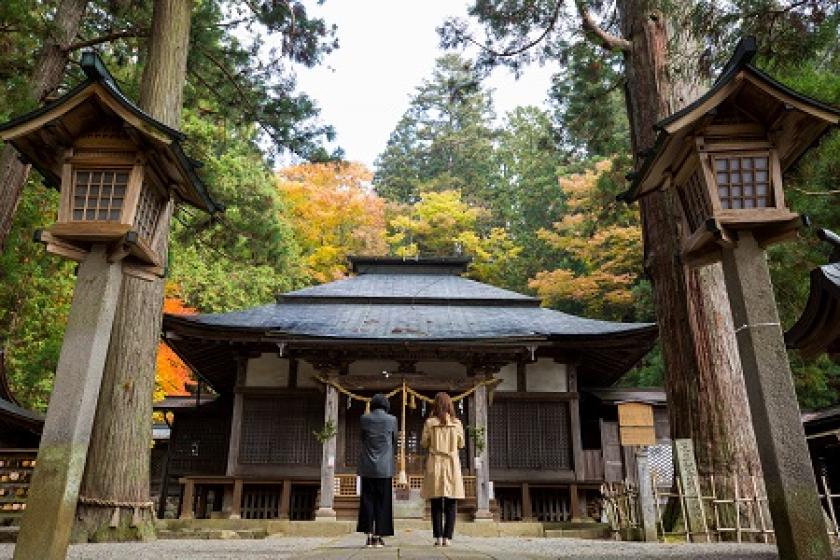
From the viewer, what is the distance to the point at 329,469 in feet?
34.0

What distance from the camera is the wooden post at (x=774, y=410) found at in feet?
11.8

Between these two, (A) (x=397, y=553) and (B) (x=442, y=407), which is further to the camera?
(B) (x=442, y=407)

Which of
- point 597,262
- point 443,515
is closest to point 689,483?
point 443,515

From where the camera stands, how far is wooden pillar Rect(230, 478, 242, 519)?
11.1m

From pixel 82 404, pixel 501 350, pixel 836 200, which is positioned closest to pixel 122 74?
pixel 501 350

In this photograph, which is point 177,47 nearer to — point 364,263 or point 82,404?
point 82,404

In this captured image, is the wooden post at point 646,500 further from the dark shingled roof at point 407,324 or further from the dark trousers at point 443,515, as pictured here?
the dark shingled roof at point 407,324

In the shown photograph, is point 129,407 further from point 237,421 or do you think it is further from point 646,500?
point 646,500

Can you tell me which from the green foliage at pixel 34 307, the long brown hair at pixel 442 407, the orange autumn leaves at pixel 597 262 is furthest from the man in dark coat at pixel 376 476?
the orange autumn leaves at pixel 597 262

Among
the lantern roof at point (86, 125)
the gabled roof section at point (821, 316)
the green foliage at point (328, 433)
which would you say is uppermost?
the lantern roof at point (86, 125)

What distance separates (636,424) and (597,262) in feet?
58.2

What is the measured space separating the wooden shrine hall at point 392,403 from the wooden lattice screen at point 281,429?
20 millimetres

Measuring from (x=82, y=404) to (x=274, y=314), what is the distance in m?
9.24

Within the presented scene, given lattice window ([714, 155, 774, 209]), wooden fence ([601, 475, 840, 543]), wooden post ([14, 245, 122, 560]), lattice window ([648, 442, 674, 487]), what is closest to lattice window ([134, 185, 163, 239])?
wooden post ([14, 245, 122, 560])
